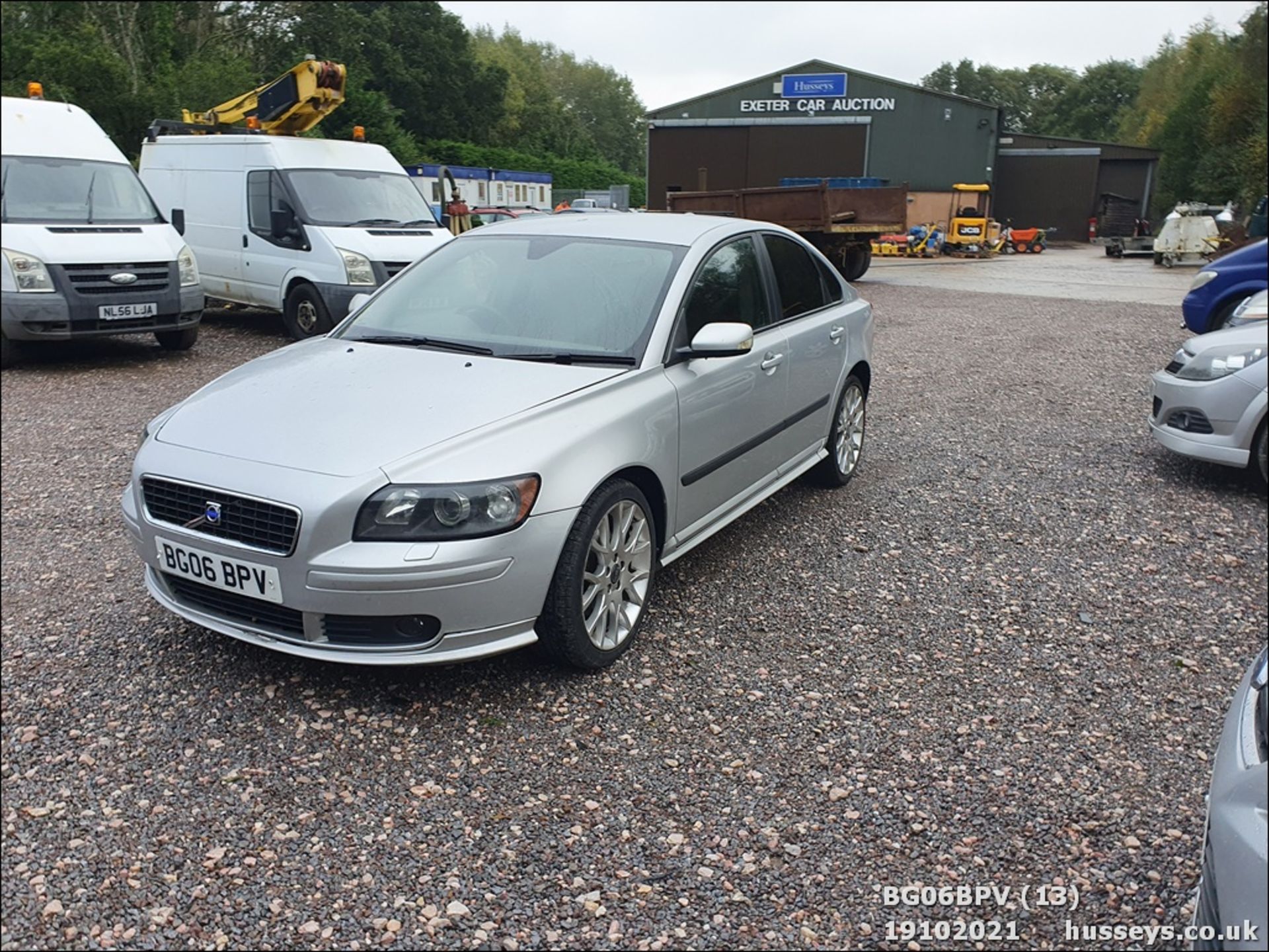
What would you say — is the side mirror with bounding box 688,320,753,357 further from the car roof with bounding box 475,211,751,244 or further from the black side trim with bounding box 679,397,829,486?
the car roof with bounding box 475,211,751,244

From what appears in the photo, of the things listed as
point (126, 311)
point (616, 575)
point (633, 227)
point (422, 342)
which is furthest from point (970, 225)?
point (616, 575)

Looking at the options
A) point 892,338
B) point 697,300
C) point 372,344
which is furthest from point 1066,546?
point 892,338

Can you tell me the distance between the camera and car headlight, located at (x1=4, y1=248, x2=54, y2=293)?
27.3 feet

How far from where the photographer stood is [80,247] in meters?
8.65

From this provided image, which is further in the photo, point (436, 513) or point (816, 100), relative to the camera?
point (816, 100)

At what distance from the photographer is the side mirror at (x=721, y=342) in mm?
3898

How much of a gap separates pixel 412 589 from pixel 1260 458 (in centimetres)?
488

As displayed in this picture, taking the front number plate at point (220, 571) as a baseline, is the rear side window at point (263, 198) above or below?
above

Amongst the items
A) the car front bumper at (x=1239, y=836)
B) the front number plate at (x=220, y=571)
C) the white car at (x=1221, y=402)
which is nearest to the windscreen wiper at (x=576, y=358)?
the front number plate at (x=220, y=571)

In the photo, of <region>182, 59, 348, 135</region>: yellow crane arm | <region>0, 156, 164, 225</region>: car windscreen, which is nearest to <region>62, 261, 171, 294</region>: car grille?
<region>0, 156, 164, 225</region>: car windscreen

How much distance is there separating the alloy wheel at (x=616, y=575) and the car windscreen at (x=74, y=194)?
23.9ft

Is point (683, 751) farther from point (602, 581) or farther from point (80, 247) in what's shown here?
point (80, 247)

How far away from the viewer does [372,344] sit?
424cm
